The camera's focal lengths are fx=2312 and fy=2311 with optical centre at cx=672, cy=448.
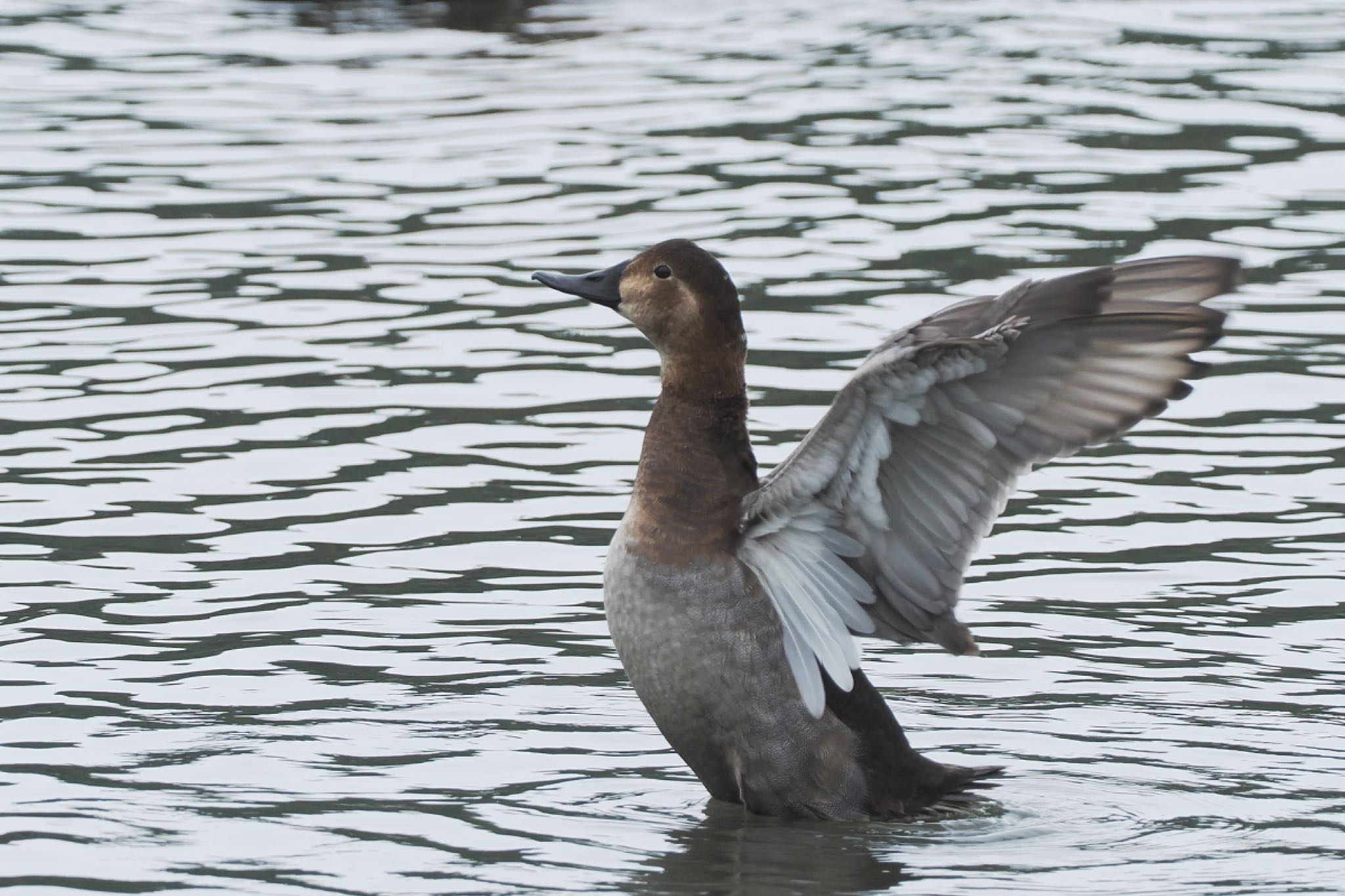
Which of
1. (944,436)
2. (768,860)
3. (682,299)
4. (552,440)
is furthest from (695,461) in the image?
(552,440)

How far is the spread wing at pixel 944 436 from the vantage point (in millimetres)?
5637

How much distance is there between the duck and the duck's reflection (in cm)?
8

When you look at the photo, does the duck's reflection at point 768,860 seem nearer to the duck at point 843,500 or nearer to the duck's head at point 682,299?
the duck at point 843,500

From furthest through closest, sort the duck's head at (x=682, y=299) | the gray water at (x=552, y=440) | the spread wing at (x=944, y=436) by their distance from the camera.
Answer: the duck's head at (x=682, y=299), the gray water at (x=552, y=440), the spread wing at (x=944, y=436)

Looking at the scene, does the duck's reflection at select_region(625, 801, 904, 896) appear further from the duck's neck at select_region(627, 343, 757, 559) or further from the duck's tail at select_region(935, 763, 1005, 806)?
the duck's neck at select_region(627, 343, 757, 559)

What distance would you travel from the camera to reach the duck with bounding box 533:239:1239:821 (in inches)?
223

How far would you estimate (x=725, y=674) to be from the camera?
6020mm

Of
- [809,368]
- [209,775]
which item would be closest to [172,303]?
[809,368]

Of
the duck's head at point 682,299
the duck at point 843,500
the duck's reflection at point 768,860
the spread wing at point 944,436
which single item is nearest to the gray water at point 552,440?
the duck's reflection at point 768,860

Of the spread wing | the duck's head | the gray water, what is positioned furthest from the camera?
the duck's head

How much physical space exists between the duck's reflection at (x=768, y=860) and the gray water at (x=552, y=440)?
0.02m

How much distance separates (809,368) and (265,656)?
155 inches

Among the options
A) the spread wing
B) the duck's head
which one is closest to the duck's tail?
the spread wing

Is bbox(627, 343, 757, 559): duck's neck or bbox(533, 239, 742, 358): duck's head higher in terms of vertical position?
bbox(533, 239, 742, 358): duck's head
